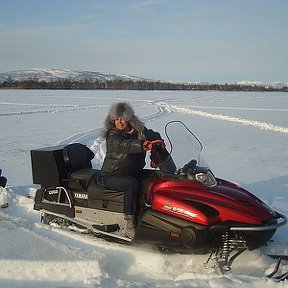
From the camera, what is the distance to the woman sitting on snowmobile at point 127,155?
3.80m

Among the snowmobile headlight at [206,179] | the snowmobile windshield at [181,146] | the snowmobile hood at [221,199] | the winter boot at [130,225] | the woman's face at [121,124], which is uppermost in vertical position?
the woman's face at [121,124]

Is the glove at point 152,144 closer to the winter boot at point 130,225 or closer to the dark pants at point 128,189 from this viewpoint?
the dark pants at point 128,189

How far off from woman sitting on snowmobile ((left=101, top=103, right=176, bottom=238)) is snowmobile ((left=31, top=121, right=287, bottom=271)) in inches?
3.4

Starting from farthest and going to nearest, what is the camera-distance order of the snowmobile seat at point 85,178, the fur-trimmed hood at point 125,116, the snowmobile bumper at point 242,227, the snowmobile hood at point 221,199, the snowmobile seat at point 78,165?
1. the snowmobile seat at point 78,165
2. the snowmobile seat at point 85,178
3. the fur-trimmed hood at point 125,116
4. the snowmobile hood at point 221,199
5. the snowmobile bumper at point 242,227

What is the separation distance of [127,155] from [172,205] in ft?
2.16

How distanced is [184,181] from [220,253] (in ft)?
2.20

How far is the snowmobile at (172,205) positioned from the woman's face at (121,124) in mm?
416

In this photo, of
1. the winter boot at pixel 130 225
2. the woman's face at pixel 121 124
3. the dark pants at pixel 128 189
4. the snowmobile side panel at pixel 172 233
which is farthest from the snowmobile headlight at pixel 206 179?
the woman's face at pixel 121 124

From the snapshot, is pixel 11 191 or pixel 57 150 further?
pixel 11 191

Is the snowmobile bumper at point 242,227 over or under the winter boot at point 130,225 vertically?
over

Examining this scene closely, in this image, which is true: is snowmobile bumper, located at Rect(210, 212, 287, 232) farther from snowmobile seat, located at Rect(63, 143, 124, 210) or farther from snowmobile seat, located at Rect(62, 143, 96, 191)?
snowmobile seat, located at Rect(62, 143, 96, 191)

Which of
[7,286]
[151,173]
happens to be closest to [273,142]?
[151,173]

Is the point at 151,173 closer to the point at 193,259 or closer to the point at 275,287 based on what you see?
the point at 193,259

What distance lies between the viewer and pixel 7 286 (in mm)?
3012
